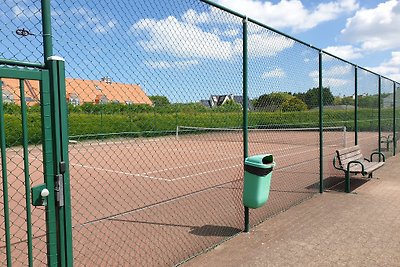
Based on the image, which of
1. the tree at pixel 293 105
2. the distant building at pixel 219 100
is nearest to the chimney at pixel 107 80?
the distant building at pixel 219 100

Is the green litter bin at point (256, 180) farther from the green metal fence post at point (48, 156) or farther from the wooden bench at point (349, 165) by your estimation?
the wooden bench at point (349, 165)

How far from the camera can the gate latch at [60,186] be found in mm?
2516

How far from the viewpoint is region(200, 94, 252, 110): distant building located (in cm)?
477

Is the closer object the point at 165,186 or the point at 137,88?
the point at 137,88

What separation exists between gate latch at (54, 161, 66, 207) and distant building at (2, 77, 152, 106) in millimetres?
479

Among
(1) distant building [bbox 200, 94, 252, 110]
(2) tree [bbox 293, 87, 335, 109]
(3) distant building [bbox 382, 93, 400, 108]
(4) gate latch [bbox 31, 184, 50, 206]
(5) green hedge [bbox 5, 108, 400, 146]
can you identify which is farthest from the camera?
(3) distant building [bbox 382, 93, 400, 108]

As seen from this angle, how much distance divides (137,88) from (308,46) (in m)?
4.58

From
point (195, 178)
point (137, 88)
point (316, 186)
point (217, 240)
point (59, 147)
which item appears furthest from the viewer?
point (195, 178)

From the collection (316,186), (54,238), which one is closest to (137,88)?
(54,238)

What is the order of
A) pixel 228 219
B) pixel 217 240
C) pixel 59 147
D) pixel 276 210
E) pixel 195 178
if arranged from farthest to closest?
pixel 195 178, pixel 276 210, pixel 228 219, pixel 217 240, pixel 59 147

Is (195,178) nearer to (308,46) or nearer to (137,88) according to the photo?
(308,46)

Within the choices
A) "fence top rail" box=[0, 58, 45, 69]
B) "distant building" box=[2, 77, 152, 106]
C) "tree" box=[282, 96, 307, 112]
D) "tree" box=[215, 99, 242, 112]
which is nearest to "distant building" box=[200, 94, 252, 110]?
"tree" box=[215, 99, 242, 112]

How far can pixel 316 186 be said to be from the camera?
327 inches

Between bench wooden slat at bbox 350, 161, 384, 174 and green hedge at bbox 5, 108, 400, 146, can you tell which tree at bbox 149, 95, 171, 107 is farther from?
bench wooden slat at bbox 350, 161, 384, 174
